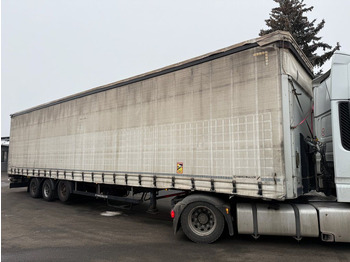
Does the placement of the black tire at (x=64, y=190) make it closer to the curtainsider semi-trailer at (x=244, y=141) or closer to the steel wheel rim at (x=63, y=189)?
the steel wheel rim at (x=63, y=189)

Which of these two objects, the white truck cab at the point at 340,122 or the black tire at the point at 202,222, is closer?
the white truck cab at the point at 340,122

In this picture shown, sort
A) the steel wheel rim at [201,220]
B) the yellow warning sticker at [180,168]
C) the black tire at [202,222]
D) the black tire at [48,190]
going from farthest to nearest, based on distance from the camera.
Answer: the black tire at [48,190], the yellow warning sticker at [180,168], the steel wheel rim at [201,220], the black tire at [202,222]

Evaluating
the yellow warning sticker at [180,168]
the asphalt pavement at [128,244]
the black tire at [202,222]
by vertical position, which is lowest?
the asphalt pavement at [128,244]

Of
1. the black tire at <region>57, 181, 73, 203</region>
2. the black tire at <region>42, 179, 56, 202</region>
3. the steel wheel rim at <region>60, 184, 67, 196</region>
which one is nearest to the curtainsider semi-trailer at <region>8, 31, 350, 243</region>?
the black tire at <region>57, 181, 73, 203</region>

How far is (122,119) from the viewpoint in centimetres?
736

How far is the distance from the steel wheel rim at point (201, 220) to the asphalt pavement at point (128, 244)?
0.31 meters

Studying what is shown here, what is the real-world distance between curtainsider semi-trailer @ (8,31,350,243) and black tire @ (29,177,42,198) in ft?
17.6

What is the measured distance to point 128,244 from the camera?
5348 mm

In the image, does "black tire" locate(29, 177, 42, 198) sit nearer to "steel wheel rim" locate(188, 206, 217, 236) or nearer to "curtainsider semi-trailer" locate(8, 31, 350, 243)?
"curtainsider semi-trailer" locate(8, 31, 350, 243)

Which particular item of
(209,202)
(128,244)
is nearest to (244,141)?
(209,202)

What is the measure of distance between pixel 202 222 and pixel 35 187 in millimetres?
9025

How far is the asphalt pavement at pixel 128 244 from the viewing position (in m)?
4.60

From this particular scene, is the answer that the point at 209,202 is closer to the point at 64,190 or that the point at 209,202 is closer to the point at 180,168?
the point at 180,168

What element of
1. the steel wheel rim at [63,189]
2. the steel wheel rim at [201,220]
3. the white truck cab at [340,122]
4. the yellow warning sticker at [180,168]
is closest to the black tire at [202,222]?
the steel wheel rim at [201,220]
